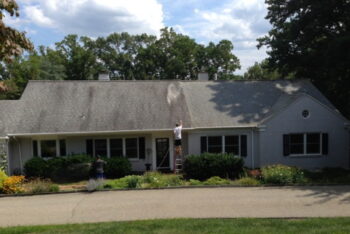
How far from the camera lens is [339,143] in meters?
22.2

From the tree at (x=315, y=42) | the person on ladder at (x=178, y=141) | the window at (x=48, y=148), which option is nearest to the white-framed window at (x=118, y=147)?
the window at (x=48, y=148)

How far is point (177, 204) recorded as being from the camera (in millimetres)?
12836

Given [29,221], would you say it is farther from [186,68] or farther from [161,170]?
[186,68]

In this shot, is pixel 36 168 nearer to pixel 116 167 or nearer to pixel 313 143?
pixel 116 167

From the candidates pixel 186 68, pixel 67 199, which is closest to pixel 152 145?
pixel 67 199

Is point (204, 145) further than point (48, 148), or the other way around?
point (204, 145)

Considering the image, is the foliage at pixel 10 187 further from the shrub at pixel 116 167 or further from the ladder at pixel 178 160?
the ladder at pixel 178 160

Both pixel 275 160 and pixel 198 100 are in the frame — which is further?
pixel 198 100

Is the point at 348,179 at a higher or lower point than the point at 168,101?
lower

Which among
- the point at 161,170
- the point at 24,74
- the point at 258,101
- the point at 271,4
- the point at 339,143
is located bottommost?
the point at 161,170

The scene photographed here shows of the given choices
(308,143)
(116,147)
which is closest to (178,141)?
(116,147)

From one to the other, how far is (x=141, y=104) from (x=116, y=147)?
10.7 ft

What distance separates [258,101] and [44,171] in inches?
538

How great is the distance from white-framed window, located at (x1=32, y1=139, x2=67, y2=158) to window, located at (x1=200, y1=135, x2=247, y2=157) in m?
8.18
